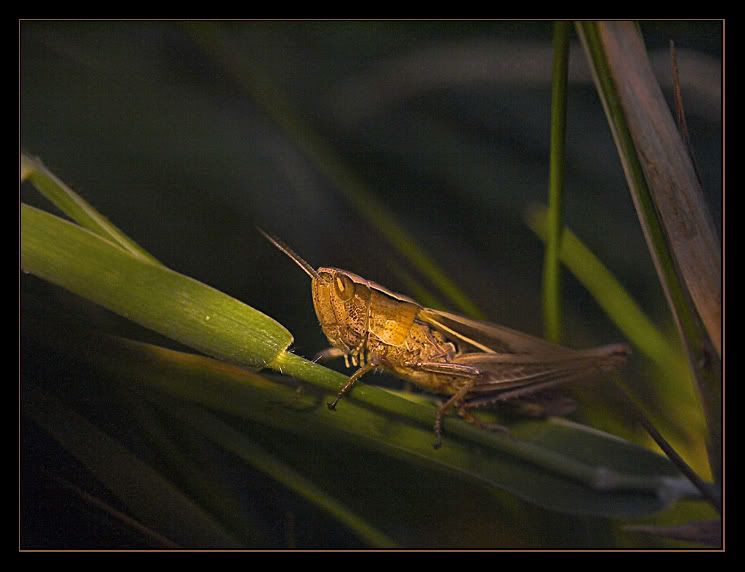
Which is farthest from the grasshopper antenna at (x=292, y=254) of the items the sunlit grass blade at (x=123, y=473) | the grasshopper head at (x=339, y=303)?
the sunlit grass blade at (x=123, y=473)

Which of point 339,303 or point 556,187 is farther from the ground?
point 556,187

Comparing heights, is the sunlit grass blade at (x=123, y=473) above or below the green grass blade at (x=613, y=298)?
below

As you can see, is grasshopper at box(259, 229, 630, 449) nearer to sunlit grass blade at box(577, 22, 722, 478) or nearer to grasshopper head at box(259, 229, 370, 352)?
grasshopper head at box(259, 229, 370, 352)

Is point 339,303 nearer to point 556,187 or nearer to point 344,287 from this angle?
point 344,287

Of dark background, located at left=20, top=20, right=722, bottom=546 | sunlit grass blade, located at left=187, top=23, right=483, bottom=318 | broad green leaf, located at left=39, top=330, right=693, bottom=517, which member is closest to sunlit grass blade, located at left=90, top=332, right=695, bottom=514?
broad green leaf, located at left=39, top=330, right=693, bottom=517

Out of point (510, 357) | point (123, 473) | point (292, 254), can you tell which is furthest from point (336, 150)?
point (123, 473)

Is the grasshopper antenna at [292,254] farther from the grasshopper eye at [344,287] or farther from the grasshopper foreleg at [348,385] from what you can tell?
the grasshopper foreleg at [348,385]
